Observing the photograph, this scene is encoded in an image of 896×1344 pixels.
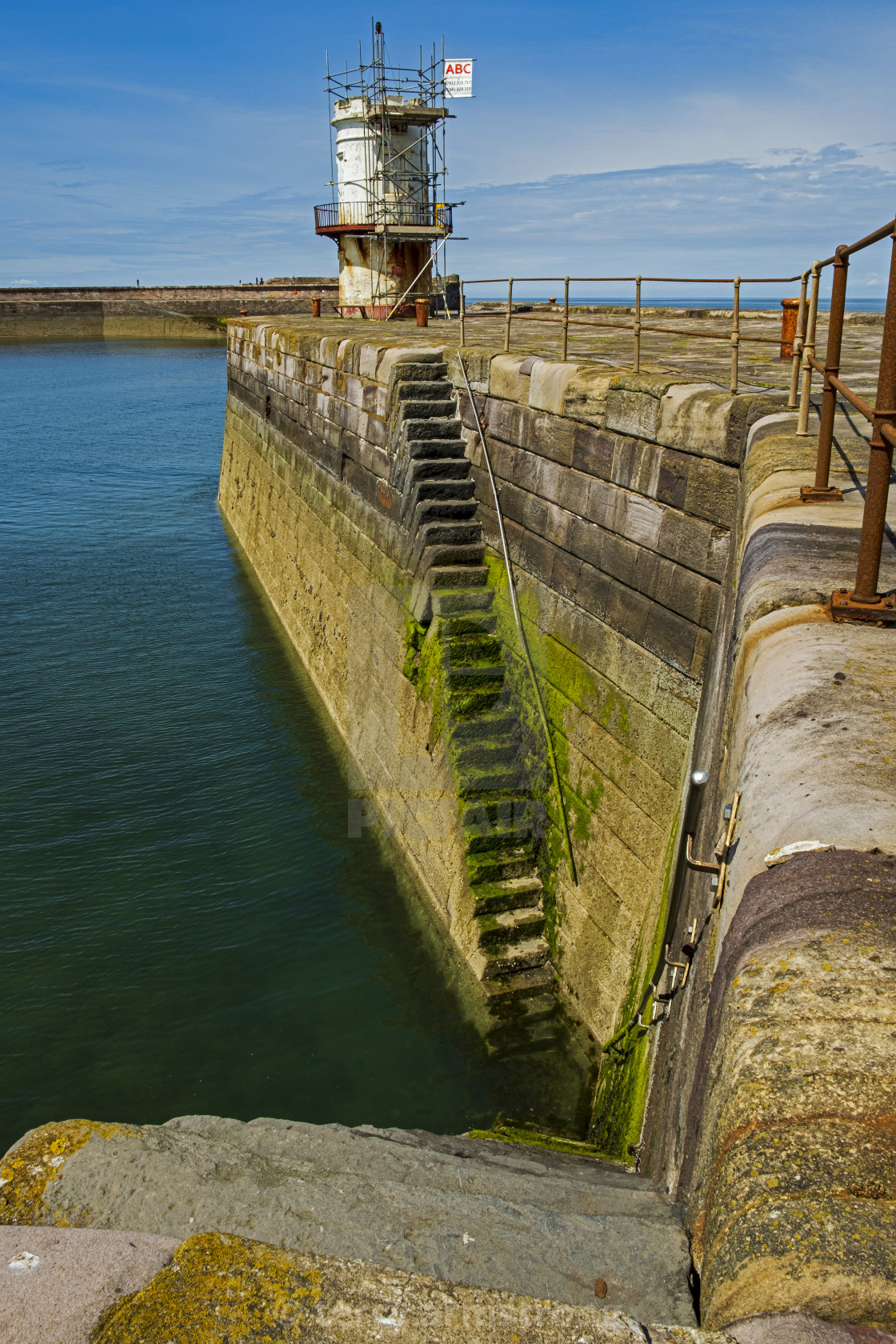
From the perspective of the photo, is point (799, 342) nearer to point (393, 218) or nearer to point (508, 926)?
point (508, 926)

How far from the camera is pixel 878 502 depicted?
2.59 meters

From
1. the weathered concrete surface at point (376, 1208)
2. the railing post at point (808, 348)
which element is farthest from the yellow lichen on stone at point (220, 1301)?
the railing post at point (808, 348)

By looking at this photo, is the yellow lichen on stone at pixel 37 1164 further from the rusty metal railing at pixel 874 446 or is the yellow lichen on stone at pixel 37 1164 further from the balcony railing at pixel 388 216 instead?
the balcony railing at pixel 388 216

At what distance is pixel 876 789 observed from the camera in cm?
206

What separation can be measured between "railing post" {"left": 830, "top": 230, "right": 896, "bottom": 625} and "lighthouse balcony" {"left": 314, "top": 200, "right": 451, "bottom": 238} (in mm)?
20514

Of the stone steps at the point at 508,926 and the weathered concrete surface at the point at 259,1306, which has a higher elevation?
the weathered concrete surface at the point at 259,1306

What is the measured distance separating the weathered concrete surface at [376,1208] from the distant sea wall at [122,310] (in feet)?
249

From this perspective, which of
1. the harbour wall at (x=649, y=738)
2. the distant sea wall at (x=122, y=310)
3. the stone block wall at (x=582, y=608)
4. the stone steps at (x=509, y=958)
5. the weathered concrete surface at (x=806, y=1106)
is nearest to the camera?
the weathered concrete surface at (x=806, y=1106)

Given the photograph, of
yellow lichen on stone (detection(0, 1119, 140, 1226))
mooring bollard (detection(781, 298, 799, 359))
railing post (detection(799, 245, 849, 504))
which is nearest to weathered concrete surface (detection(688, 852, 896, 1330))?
yellow lichen on stone (detection(0, 1119, 140, 1226))

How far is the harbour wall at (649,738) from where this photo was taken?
5.22ft

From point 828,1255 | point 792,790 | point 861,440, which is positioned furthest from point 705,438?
point 828,1255

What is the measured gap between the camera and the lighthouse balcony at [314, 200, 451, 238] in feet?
69.3

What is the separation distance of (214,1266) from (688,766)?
377 cm

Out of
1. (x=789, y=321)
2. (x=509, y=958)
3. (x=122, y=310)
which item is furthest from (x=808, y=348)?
(x=122, y=310)
